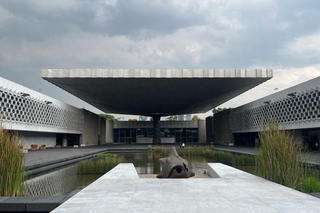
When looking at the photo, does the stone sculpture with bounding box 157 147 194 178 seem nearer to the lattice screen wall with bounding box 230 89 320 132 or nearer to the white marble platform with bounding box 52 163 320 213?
the white marble platform with bounding box 52 163 320 213

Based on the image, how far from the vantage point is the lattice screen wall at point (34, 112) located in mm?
15875

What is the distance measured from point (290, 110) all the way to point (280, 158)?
49.6 ft

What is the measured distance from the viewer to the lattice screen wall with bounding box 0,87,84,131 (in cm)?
1588

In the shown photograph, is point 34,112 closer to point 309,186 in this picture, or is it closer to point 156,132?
point 309,186

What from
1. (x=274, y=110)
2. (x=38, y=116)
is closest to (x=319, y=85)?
(x=274, y=110)

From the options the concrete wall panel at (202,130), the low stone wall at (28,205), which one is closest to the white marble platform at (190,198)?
the low stone wall at (28,205)

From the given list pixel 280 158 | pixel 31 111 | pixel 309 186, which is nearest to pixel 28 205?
pixel 280 158

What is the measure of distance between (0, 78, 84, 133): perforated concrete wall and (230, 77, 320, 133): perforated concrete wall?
13827 mm

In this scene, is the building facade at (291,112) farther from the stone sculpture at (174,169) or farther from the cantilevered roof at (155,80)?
the stone sculpture at (174,169)

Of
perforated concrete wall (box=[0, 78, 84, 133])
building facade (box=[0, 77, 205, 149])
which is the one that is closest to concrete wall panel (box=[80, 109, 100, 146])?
building facade (box=[0, 77, 205, 149])

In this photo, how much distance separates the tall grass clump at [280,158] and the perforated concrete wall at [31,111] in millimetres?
10405

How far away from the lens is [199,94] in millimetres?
23828

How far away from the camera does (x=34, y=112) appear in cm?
1938

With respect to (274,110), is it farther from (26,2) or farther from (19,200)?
(19,200)
